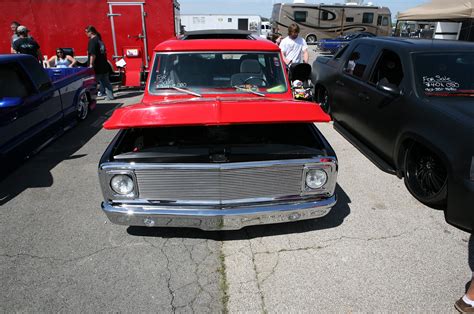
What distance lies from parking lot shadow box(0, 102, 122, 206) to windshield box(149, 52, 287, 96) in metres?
2.19

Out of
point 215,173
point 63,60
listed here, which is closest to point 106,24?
point 63,60

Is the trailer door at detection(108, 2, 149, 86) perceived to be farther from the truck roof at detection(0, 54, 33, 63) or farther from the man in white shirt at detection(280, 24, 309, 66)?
the truck roof at detection(0, 54, 33, 63)

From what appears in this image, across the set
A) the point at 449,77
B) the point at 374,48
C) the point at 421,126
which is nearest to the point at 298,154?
the point at 421,126

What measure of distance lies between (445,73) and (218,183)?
3.36m

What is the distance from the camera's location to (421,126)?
12.0ft

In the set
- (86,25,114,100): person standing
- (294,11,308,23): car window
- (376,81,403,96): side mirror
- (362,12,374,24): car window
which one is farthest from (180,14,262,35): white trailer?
(376,81,403,96): side mirror

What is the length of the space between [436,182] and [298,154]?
72.7 inches

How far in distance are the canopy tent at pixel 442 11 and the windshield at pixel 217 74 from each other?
10.5 meters

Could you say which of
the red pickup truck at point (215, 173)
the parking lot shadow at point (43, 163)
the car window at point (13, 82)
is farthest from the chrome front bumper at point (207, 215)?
the car window at point (13, 82)

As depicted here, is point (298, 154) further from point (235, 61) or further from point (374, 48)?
point (374, 48)

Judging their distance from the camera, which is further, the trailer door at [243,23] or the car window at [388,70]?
the trailer door at [243,23]

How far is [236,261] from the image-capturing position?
2.91 meters

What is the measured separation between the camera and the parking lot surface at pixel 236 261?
2484 millimetres

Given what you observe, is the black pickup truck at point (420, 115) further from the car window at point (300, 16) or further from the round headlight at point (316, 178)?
the car window at point (300, 16)
